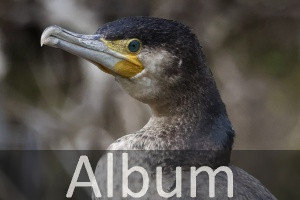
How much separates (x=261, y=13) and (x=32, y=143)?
203 cm

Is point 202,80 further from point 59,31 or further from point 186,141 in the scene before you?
point 59,31

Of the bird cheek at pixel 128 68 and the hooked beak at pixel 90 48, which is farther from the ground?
the hooked beak at pixel 90 48

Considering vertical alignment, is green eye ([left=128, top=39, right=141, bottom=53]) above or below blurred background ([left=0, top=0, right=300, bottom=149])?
below

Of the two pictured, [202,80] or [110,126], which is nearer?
[202,80]

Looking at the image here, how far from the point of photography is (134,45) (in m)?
3.23

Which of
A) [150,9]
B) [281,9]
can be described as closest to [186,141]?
[150,9]

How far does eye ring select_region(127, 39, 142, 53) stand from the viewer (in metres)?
3.22

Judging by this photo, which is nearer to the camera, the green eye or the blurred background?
the green eye

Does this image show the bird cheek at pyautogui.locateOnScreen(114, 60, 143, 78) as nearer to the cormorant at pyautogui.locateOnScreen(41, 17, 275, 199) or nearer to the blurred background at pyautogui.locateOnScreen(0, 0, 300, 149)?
the cormorant at pyautogui.locateOnScreen(41, 17, 275, 199)

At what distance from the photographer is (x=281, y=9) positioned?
7285mm

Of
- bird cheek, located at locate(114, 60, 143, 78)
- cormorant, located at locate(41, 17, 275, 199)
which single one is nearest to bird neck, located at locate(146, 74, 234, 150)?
cormorant, located at locate(41, 17, 275, 199)

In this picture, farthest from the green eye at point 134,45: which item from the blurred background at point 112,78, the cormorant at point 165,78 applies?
the blurred background at point 112,78

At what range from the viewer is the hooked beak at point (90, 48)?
10.5 ft

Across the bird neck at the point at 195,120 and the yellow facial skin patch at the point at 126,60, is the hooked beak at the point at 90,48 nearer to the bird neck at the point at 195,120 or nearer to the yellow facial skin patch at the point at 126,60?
the yellow facial skin patch at the point at 126,60
